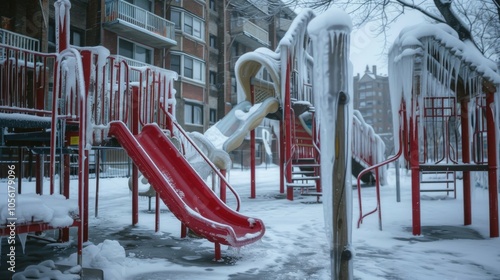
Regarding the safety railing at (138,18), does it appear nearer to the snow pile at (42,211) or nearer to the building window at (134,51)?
the building window at (134,51)

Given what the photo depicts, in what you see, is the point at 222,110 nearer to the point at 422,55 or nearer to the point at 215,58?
the point at 215,58

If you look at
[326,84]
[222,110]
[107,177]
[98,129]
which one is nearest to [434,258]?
[326,84]

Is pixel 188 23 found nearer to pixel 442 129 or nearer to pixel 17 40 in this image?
pixel 17 40

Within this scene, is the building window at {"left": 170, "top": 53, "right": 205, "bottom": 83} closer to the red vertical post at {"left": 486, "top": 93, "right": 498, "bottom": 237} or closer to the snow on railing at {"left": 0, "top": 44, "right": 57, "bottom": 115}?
the snow on railing at {"left": 0, "top": 44, "right": 57, "bottom": 115}

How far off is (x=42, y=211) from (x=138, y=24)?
1990cm

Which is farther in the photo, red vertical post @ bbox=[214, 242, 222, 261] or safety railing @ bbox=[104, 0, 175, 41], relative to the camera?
safety railing @ bbox=[104, 0, 175, 41]

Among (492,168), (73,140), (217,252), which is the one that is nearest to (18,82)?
(73,140)

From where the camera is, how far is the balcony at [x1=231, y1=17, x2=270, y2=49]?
98.8ft

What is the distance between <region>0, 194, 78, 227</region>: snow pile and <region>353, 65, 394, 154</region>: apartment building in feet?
253

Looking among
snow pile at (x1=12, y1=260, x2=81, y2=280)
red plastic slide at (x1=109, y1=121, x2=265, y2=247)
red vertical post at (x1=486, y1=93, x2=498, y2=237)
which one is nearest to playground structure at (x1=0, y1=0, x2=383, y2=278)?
red plastic slide at (x1=109, y1=121, x2=265, y2=247)

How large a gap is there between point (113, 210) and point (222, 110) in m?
21.4

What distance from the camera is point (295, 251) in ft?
15.2

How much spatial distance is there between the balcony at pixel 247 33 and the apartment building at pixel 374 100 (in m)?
48.4

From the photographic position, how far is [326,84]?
5.57 feet
